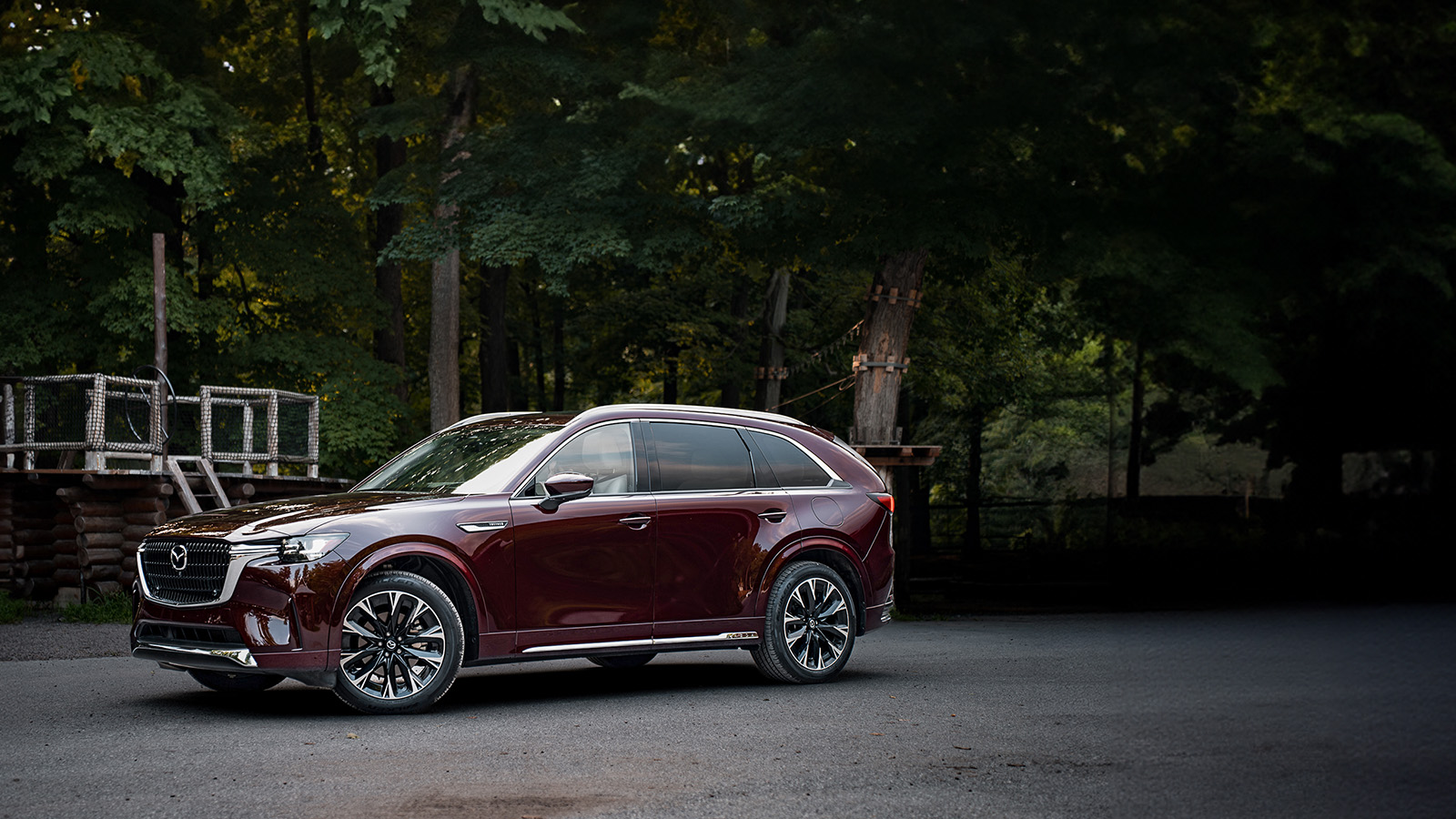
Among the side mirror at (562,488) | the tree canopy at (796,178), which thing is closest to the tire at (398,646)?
the side mirror at (562,488)

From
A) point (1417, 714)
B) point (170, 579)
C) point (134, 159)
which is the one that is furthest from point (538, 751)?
point (134, 159)

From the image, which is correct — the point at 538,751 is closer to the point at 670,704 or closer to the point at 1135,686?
the point at 670,704

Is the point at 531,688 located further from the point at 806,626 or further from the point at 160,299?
the point at 160,299

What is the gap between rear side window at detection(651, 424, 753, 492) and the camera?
33.3 ft

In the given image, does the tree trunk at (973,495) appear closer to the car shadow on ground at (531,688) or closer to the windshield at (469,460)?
the car shadow on ground at (531,688)

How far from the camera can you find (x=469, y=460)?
979 cm

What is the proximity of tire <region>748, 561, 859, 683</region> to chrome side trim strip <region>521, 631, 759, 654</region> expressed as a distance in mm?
211

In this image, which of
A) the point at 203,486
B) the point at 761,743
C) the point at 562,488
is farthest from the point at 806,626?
the point at 203,486

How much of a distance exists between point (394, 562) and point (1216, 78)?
16.3 m

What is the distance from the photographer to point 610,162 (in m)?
24.2

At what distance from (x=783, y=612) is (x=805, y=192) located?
1458 centimetres

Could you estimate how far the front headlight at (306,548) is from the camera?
858 cm

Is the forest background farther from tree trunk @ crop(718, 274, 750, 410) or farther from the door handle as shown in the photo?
the door handle

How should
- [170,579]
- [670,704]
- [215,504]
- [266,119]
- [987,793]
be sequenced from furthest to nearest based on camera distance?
[266,119] < [215,504] < [670,704] < [170,579] < [987,793]
